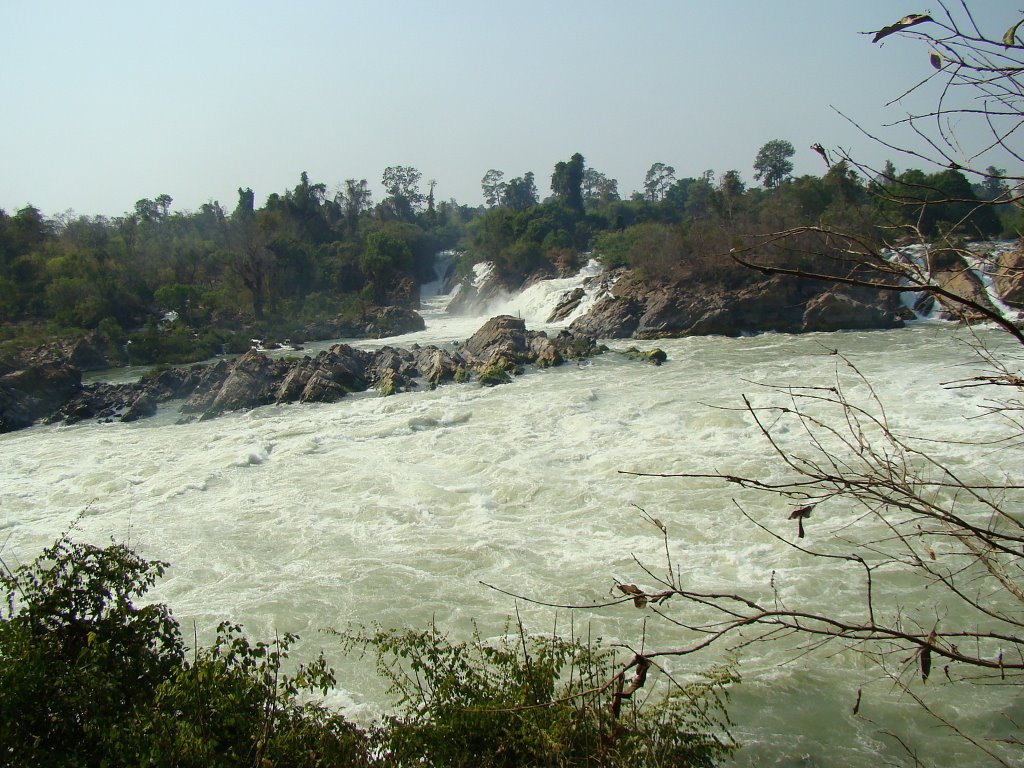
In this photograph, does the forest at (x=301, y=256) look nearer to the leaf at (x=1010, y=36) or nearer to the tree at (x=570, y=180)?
the tree at (x=570, y=180)

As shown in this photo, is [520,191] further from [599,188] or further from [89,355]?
[89,355]

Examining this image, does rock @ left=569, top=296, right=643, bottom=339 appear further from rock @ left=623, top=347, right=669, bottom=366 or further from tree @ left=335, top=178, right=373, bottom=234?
tree @ left=335, top=178, right=373, bottom=234

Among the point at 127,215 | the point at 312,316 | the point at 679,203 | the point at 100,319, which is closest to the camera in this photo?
the point at 100,319

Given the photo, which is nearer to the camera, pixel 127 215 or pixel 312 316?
pixel 312 316

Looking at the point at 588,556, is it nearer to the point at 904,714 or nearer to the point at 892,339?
the point at 904,714

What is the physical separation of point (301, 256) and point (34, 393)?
861 inches

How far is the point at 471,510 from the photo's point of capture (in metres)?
9.70

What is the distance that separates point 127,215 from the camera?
55.6 metres

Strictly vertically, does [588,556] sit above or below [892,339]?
below

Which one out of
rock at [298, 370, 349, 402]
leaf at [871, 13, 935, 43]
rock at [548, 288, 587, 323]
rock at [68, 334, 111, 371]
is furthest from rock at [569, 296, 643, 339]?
leaf at [871, 13, 935, 43]

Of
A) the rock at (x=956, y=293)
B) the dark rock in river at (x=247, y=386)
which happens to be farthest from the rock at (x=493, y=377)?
the rock at (x=956, y=293)

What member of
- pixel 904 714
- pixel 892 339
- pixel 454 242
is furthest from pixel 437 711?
pixel 454 242

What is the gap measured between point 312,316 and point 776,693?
1175 inches

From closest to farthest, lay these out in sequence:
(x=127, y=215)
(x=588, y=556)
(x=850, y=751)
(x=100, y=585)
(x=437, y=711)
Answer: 1. (x=437, y=711)
2. (x=100, y=585)
3. (x=850, y=751)
4. (x=588, y=556)
5. (x=127, y=215)
